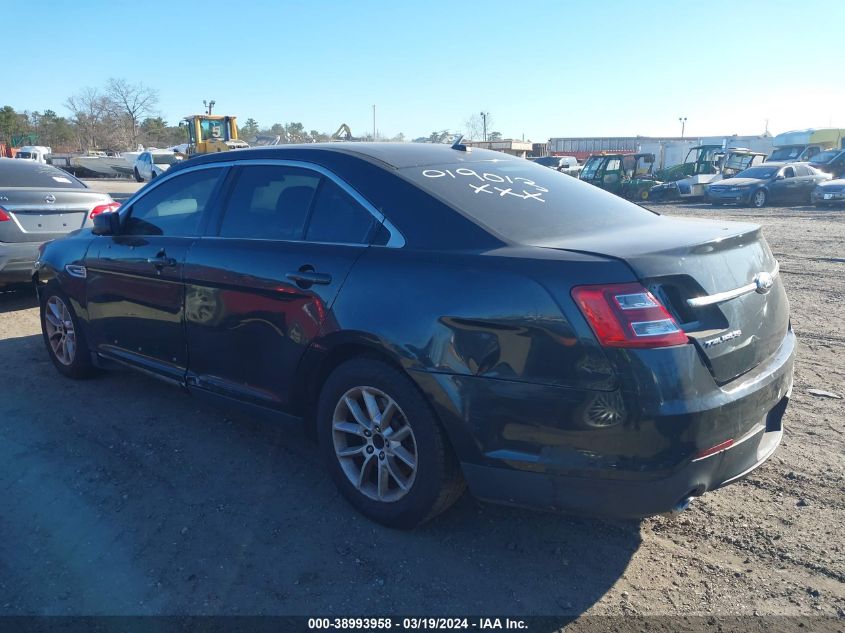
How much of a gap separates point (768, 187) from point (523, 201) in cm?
2332

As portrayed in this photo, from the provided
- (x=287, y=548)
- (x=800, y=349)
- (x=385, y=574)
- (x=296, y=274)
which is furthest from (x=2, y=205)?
(x=800, y=349)

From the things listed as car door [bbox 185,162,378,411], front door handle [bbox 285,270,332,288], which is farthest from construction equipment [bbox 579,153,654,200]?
front door handle [bbox 285,270,332,288]

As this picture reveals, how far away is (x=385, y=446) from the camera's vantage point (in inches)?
123


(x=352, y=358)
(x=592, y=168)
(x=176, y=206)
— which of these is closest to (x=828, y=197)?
(x=592, y=168)

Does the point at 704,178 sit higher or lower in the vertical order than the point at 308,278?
lower

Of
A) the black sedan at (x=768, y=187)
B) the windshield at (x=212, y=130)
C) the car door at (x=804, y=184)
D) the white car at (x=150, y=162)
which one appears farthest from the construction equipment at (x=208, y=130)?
the car door at (x=804, y=184)

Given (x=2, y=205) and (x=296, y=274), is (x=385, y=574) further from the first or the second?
(x=2, y=205)

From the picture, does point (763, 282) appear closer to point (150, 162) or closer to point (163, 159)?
point (150, 162)

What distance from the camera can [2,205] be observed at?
7137mm

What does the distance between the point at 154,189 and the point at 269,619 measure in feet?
9.97

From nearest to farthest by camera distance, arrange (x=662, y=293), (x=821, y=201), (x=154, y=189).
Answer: (x=662, y=293), (x=154, y=189), (x=821, y=201)

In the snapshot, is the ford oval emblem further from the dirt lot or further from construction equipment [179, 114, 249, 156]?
construction equipment [179, 114, 249, 156]

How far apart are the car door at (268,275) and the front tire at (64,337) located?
1570 mm

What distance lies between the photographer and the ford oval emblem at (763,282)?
2.90 m
